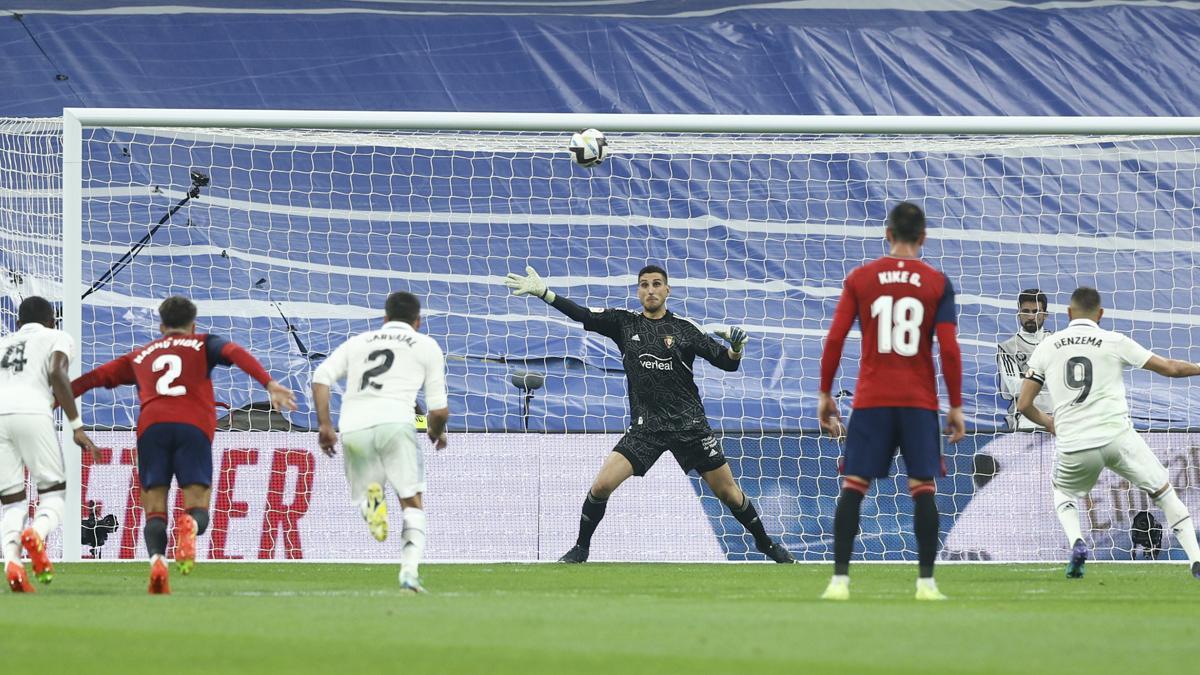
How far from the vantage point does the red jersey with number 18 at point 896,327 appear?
8.50 meters

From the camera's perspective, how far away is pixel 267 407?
14867 mm

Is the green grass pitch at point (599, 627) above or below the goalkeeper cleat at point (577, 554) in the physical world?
→ below

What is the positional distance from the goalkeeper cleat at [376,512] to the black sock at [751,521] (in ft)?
13.9

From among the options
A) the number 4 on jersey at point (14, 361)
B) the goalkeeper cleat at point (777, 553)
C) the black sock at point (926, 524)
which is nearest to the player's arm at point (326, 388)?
the number 4 on jersey at point (14, 361)

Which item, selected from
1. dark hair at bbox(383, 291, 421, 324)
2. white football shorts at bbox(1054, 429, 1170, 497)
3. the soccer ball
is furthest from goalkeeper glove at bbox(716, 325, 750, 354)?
dark hair at bbox(383, 291, 421, 324)

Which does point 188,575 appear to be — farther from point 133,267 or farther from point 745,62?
point 745,62

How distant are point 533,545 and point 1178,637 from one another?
26.7ft

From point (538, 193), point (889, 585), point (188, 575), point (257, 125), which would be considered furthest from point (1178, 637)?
point (538, 193)

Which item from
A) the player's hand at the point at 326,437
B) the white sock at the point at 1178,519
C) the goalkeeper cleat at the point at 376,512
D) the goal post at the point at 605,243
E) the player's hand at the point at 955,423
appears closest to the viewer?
the player's hand at the point at 955,423

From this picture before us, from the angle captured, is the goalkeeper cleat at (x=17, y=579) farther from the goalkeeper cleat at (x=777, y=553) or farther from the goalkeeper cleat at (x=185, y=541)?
the goalkeeper cleat at (x=777, y=553)

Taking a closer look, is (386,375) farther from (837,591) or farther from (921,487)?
(921,487)

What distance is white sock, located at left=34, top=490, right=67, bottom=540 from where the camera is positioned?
1005 cm

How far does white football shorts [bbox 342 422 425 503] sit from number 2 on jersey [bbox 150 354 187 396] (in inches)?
44.3

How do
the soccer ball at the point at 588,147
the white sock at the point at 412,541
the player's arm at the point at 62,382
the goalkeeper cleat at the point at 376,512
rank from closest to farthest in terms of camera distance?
the goalkeeper cleat at the point at 376,512 < the white sock at the point at 412,541 < the player's arm at the point at 62,382 < the soccer ball at the point at 588,147
